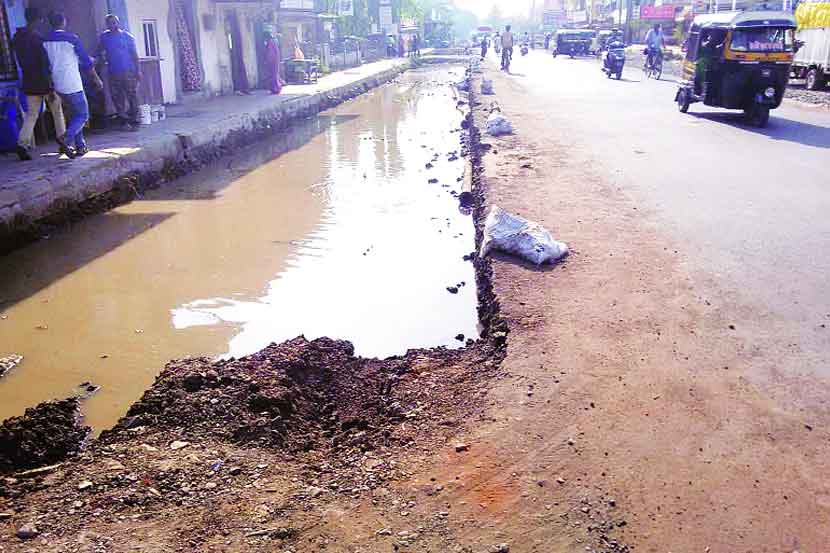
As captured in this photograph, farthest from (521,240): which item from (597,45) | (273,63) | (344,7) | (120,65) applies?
(597,45)

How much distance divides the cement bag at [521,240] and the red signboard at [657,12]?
47985mm

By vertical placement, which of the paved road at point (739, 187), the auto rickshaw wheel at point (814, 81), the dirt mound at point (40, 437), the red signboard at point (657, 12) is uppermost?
the red signboard at point (657, 12)

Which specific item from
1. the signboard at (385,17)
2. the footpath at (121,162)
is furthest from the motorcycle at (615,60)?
the signboard at (385,17)

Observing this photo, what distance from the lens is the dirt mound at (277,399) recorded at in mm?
3885

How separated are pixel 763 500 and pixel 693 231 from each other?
4.58 meters

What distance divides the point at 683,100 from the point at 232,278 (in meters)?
13.5

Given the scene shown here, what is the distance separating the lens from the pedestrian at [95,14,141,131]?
1232 cm

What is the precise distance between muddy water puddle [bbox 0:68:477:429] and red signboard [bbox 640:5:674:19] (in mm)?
42983

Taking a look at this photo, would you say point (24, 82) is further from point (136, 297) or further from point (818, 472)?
point (818, 472)

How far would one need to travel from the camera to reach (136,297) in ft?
22.1

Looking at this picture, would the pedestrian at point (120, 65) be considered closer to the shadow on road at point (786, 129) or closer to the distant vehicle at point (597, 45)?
the shadow on road at point (786, 129)

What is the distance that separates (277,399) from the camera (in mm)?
4113

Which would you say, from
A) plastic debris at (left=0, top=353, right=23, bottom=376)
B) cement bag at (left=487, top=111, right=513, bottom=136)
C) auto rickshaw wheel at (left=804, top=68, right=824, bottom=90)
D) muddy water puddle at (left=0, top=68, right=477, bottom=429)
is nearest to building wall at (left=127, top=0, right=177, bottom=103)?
muddy water puddle at (left=0, top=68, right=477, bottom=429)

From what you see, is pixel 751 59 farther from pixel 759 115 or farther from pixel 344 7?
pixel 344 7
